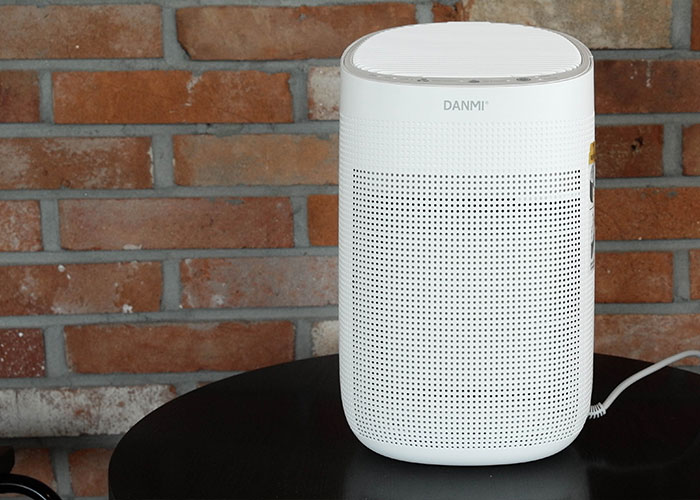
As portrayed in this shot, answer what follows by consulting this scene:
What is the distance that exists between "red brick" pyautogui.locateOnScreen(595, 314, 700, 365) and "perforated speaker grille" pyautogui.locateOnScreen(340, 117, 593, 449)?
43 centimetres

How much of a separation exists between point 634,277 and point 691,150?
6.7 inches

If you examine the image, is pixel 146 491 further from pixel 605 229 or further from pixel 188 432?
pixel 605 229

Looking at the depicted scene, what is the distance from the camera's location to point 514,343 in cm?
75

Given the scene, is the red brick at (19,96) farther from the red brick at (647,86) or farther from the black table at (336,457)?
the red brick at (647,86)

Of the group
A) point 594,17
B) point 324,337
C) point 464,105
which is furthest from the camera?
point 324,337

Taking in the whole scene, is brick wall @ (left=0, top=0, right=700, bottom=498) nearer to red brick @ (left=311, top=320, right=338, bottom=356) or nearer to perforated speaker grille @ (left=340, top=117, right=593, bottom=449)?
red brick @ (left=311, top=320, right=338, bottom=356)

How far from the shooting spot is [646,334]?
1.19 metres

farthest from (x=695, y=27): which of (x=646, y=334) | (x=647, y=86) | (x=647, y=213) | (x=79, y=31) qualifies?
→ (x=79, y=31)

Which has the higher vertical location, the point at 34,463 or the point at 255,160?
the point at 255,160

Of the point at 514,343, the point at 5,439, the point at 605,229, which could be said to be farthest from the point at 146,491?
the point at 605,229

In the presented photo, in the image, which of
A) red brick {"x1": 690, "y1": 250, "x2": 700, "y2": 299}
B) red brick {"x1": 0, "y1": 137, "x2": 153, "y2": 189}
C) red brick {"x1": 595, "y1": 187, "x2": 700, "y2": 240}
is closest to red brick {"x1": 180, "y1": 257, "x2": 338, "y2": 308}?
red brick {"x1": 0, "y1": 137, "x2": 153, "y2": 189}

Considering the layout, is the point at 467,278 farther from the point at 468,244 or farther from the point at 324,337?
the point at 324,337

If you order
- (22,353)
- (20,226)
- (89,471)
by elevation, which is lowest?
(89,471)

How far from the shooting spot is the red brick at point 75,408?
1.20 m
